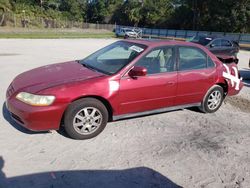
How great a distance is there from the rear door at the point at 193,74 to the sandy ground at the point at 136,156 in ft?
1.69

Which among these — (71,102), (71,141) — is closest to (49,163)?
(71,141)

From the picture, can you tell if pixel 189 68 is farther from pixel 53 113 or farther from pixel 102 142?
pixel 53 113

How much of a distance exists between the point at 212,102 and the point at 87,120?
9.99 feet

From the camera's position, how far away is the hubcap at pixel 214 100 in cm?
631

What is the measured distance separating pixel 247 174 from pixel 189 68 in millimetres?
2421

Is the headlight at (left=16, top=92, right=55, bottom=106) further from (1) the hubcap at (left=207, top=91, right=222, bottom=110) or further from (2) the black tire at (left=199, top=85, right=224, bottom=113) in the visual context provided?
(1) the hubcap at (left=207, top=91, right=222, bottom=110)

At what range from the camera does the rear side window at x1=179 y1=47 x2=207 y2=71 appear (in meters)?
5.68

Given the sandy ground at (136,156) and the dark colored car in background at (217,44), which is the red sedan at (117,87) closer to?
the sandy ground at (136,156)

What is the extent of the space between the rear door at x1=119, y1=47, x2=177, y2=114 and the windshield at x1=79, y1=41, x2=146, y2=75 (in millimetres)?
220

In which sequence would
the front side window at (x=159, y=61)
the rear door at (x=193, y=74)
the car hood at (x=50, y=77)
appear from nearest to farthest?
the car hood at (x=50, y=77) < the front side window at (x=159, y=61) < the rear door at (x=193, y=74)

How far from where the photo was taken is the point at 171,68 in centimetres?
552

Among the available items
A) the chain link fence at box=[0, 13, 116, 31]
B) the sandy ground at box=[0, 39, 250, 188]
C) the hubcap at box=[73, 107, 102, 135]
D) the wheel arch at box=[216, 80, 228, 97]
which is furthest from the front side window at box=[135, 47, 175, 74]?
the chain link fence at box=[0, 13, 116, 31]

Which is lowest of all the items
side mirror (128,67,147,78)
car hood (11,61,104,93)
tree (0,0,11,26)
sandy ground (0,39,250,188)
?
sandy ground (0,39,250,188)

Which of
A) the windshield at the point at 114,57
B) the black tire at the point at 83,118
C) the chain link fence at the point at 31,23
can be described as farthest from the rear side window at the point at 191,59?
the chain link fence at the point at 31,23
